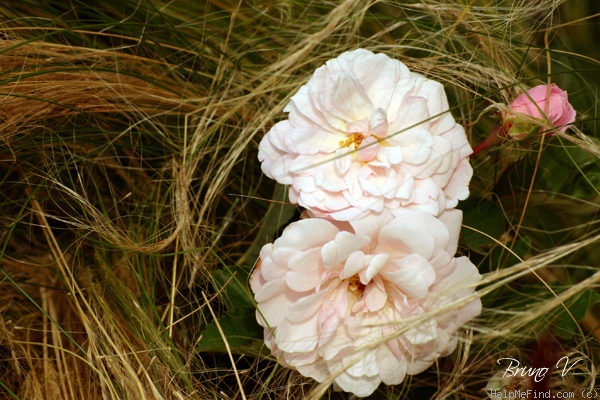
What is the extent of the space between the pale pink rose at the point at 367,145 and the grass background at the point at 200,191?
0.11 metres

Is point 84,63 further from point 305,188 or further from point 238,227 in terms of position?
point 305,188

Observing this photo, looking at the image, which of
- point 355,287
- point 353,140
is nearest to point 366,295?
point 355,287

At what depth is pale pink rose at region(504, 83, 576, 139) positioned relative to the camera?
566mm

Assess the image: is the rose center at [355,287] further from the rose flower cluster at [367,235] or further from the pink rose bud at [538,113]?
the pink rose bud at [538,113]

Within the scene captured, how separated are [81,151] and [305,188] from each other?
1.05ft

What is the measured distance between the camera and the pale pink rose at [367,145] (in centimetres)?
50

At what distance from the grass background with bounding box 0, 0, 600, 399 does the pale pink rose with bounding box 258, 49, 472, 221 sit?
0.11m

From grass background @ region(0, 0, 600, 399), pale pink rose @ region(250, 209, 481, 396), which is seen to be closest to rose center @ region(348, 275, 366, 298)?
pale pink rose @ region(250, 209, 481, 396)

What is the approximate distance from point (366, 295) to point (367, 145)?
106 millimetres

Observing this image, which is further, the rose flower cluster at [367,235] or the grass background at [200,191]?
the grass background at [200,191]

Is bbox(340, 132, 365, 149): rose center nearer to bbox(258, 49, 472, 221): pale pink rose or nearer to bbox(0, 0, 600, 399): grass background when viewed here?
bbox(258, 49, 472, 221): pale pink rose

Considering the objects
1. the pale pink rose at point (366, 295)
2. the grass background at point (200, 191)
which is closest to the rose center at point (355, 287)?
the pale pink rose at point (366, 295)

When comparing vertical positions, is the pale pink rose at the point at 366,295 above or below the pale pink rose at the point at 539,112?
below

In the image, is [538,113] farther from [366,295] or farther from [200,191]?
[200,191]
